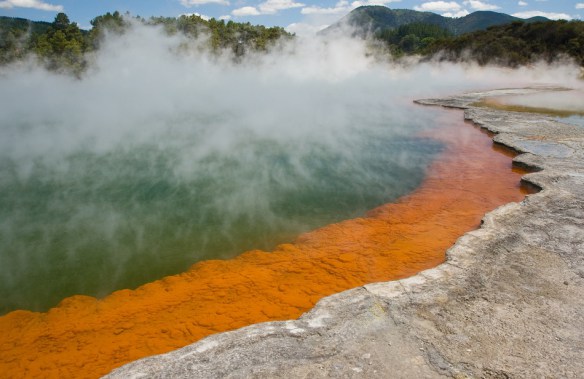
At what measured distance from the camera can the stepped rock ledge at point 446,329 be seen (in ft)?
7.34

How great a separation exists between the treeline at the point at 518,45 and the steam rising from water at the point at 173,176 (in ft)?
54.0

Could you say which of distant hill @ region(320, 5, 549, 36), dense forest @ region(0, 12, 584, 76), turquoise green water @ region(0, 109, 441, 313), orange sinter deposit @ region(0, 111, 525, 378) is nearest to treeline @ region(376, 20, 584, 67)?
dense forest @ region(0, 12, 584, 76)

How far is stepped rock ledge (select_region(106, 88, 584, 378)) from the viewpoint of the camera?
7.34 ft

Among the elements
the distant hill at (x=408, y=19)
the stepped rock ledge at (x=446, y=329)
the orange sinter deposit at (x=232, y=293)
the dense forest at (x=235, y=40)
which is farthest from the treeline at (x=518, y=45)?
the distant hill at (x=408, y=19)

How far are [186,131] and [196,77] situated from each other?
16.6 metres

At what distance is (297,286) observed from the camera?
369 centimetres

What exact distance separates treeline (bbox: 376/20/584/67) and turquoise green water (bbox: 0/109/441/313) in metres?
23.5

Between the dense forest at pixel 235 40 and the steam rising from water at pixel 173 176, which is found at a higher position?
the dense forest at pixel 235 40

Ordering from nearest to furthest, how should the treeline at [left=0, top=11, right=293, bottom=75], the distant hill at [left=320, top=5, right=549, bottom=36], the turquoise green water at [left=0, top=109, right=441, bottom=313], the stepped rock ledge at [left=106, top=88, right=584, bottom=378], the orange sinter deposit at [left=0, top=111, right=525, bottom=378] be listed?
the stepped rock ledge at [left=106, top=88, right=584, bottom=378] → the orange sinter deposit at [left=0, top=111, right=525, bottom=378] → the turquoise green water at [left=0, top=109, right=441, bottom=313] → the treeline at [left=0, top=11, right=293, bottom=75] → the distant hill at [left=320, top=5, right=549, bottom=36]

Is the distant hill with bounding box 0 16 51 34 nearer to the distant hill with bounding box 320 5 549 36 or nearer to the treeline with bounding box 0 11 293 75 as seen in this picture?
the treeline with bounding box 0 11 293 75

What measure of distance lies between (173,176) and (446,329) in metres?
5.50

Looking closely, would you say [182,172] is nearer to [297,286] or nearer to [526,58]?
[297,286]

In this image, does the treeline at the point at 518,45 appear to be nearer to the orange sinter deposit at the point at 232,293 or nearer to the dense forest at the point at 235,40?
the dense forest at the point at 235,40

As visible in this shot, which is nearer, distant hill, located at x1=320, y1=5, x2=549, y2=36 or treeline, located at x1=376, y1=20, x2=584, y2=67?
treeline, located at x1=376, y1=20, x2=584, y2=67
